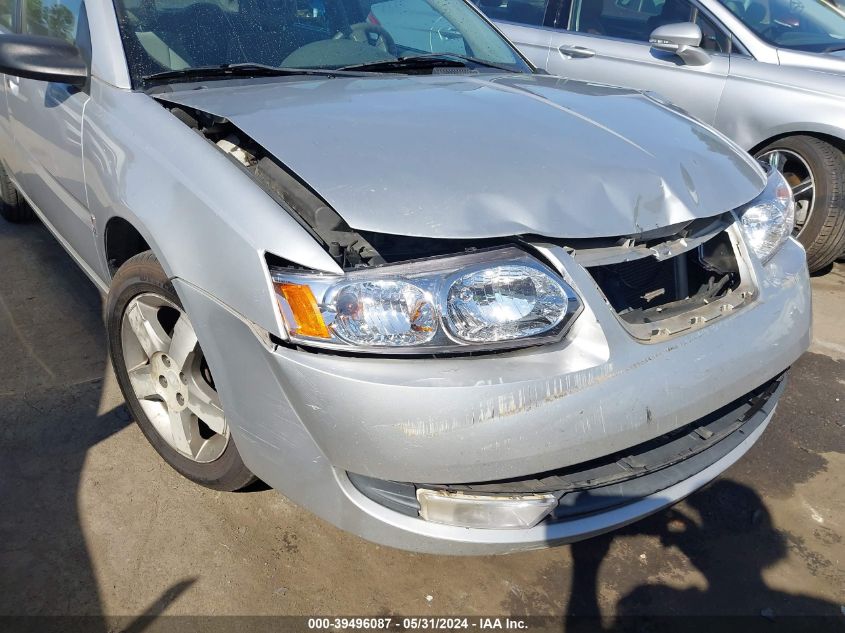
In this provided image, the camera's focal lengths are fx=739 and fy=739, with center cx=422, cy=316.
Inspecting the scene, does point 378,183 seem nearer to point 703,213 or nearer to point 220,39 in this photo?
point 703,213

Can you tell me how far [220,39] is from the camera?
2.47m

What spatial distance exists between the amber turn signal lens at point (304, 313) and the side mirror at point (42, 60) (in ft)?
4.20

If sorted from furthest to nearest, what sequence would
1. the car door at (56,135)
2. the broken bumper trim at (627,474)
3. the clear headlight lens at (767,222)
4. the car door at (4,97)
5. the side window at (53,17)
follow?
the car door at (4,97), the side window at (53,17), the car door at (56,135), the clear headlight lens at (767,222), the broken bumper trim at (627,474)

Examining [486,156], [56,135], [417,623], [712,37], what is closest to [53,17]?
[56,135]

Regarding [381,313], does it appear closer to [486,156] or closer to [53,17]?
[486,156]

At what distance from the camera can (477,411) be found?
1526 mm

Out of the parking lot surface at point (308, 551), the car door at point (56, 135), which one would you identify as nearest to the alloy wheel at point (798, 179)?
the parking lot surface at point (308, 551)

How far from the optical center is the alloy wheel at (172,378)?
2033mm

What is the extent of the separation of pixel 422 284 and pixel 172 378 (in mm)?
934

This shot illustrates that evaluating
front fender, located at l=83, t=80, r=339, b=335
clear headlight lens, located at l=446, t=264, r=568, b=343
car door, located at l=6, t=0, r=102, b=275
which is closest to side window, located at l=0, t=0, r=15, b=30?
car door, located at l=6, t=0, r=102, b=275

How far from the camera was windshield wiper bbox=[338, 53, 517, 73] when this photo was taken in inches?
105

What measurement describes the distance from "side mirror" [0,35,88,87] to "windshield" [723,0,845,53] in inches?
144

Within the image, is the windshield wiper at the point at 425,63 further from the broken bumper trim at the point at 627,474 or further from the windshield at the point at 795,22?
the windshield at the point at 795,22

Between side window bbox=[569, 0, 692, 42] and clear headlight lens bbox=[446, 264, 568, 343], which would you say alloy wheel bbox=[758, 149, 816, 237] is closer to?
side window bbox=[569, 0, 692, 42]
